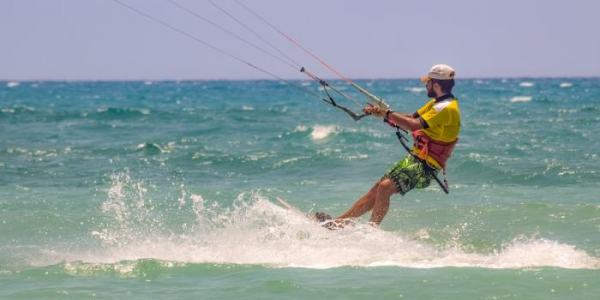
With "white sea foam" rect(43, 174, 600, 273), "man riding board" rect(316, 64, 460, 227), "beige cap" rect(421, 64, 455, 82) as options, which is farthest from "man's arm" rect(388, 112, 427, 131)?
"white sea foam" rect(43, 174, 600, 273)

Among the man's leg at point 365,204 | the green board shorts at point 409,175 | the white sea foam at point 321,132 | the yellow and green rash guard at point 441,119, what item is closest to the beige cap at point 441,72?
the yellow and green rash guard at point 441,119

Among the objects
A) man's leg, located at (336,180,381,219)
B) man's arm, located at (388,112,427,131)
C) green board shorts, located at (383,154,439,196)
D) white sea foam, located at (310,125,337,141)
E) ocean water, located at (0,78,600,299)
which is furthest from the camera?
white sea foam, located at (310,125,337,141)

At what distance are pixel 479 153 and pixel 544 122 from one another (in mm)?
11573

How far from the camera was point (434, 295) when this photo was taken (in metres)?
6.68

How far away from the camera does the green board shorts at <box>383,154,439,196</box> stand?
8.31m

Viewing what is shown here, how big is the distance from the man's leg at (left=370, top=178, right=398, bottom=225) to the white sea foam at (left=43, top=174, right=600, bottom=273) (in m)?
0.14

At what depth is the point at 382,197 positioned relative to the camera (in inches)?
330

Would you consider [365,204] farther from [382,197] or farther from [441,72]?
[441,72]

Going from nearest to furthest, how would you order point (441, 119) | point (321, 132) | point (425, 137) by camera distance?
point (441, 119) < point (425, 137) < point (321, 132)

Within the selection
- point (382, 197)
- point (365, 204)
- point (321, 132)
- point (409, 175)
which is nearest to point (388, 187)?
point (382, 197)

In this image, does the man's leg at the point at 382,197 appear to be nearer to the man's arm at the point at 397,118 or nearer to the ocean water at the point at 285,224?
the ocean water at the point at 285,224

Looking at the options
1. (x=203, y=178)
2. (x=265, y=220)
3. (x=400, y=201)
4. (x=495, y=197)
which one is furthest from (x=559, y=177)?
(x=265, y=220)

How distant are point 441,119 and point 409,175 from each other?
0.64 meters

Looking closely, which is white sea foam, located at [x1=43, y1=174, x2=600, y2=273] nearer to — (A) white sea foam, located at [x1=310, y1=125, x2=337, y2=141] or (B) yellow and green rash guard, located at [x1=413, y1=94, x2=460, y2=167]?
(B) yellow and green rash guard, located at [x1=413, y1=94, x2=460, y2=167]
